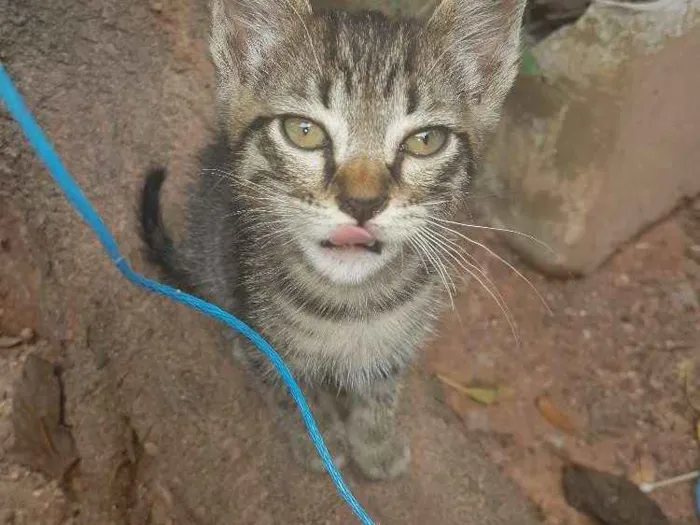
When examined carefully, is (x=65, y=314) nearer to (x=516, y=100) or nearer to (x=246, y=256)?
(x=246, y=256)

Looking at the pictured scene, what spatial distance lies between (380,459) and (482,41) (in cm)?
107

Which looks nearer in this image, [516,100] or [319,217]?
[319,217]

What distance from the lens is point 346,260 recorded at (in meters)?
1.19

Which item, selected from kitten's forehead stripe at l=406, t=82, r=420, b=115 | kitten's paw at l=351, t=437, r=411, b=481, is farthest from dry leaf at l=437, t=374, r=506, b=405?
kitten's forehead stripe at l=406, t=82, r=420, b=115

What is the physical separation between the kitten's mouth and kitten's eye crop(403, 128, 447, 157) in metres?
0.18

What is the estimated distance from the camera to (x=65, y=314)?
144cm

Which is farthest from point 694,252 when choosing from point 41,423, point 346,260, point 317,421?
point 41,423

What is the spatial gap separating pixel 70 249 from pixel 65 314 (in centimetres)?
20

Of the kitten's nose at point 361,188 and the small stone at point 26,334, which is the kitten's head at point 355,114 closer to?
the kitten's nose at point 361,188

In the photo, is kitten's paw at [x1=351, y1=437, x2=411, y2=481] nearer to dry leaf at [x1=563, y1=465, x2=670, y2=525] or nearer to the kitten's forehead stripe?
dry leaf at [x1=563, y1=465, x2=670, y2=525]

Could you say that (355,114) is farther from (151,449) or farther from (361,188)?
(151,449)

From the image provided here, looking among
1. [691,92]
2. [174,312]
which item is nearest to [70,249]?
[174,312]

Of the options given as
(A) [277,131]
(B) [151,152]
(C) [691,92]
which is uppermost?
(C) [691,92]

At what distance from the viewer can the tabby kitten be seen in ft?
3.65
